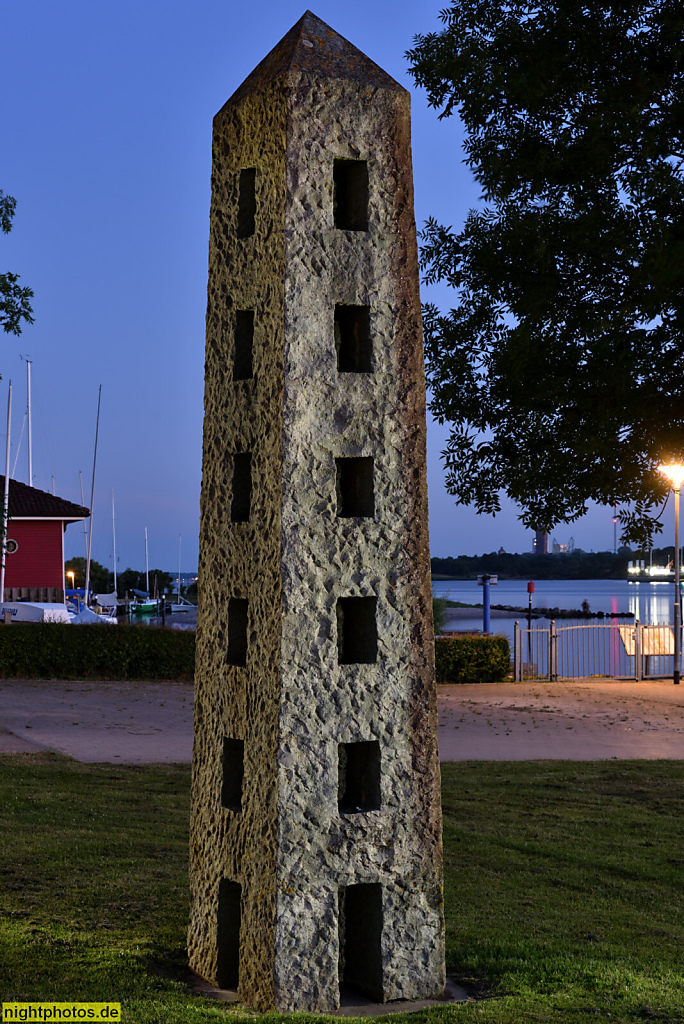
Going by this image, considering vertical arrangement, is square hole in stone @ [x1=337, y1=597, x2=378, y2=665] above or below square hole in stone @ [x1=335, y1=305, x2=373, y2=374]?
below

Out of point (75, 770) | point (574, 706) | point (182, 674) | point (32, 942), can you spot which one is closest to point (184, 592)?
point (182, 674)

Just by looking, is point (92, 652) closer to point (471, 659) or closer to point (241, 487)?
point (471, 659)

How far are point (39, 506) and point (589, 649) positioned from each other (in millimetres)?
20248

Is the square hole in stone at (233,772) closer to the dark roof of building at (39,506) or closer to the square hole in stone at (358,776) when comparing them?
the square hole in stone at (358,776)

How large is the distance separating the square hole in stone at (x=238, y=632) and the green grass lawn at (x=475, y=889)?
5.31 feet

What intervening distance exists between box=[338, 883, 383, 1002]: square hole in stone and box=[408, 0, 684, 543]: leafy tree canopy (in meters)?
5.27

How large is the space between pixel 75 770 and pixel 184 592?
77934 millimetres

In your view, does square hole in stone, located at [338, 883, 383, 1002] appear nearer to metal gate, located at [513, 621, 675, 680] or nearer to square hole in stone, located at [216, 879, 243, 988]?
square hole in stone, located at [216, 879, 243, 988]

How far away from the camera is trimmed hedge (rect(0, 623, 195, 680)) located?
2116 centimetres

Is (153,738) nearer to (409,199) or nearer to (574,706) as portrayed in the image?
(574,706)

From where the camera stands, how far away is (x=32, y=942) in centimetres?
521

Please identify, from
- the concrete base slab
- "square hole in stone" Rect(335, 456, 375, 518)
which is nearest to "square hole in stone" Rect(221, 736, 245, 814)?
the concrete base slab

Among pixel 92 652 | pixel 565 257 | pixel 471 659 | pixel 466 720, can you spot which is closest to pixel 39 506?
pixel 92 652

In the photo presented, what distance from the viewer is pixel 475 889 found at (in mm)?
7180
